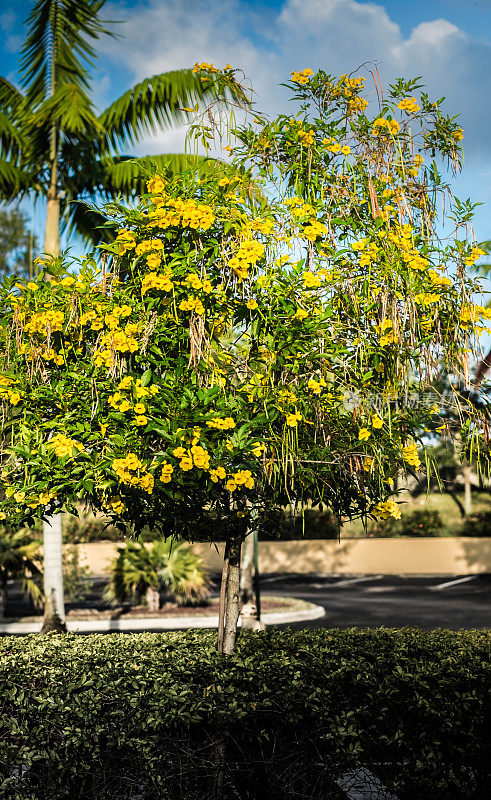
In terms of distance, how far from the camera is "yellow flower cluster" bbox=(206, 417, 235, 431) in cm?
375

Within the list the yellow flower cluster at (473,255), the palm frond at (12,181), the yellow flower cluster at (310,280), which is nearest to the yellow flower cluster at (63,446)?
the yellow flower cluster at (310,280)

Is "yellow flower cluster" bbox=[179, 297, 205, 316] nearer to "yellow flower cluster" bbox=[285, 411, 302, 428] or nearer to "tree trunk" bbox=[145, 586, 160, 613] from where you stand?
"yellow flower cluster" bbox=[285, 411, 302, 428]

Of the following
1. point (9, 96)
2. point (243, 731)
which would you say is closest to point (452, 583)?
point (9, 96)

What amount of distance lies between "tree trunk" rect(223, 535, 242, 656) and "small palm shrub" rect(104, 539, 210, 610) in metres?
9.75

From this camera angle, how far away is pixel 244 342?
4.63 metres

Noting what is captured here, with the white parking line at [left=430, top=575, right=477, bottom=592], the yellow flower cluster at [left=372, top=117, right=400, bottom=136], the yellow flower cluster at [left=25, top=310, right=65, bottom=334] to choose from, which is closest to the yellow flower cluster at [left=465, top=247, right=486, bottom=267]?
the yellow flower cluster at [left=372, top=117, right=400, bottom=136]

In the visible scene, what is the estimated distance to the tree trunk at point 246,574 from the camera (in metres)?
13.3

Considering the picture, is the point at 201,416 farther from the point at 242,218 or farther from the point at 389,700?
the point at 389,700

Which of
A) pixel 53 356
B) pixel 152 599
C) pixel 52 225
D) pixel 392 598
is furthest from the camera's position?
pixel 392 598

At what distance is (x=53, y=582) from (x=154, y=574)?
414cm

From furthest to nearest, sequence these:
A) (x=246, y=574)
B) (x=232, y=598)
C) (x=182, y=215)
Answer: (x=246, y=574) → (x=232, y=598) → (x=182, y=215)

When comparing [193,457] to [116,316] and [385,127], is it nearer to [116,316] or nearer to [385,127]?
[116,316]

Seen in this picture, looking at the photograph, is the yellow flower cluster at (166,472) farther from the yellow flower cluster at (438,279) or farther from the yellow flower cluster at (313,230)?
the yellow flower cluster at (438,279)

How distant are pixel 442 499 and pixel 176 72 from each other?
21.9 m
